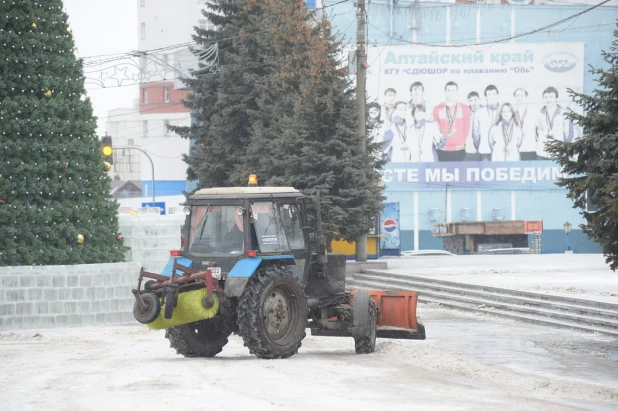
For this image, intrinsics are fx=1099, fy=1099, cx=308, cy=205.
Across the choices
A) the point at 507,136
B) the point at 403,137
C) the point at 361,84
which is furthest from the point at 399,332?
the point at 507,136

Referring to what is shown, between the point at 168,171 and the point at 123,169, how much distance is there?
20.9 metres

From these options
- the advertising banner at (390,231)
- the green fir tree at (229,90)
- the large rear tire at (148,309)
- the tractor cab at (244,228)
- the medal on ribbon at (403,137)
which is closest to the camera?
the large rear tire at (148,309)

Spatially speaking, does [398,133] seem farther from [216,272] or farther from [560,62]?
[216,272]

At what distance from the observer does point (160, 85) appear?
12125 cm

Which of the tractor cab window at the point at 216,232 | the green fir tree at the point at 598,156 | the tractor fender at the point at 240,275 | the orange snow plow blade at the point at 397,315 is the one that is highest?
the green fir tree at the point at 598,156

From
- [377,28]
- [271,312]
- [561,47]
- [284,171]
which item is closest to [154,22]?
[377,28]

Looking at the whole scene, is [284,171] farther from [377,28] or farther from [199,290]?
[377,28]

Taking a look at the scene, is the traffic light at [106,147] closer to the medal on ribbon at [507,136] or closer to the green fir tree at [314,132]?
the green fir tree at [314,132]

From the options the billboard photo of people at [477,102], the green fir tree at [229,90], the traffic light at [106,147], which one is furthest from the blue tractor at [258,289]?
the billboard photo of people at [477,102]

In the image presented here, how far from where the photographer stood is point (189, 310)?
14.7 m

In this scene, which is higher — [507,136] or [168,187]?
[507,136]

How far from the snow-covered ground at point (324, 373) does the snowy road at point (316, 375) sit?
0.02m

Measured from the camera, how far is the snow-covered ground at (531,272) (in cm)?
2756

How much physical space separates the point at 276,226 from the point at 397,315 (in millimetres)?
2534
